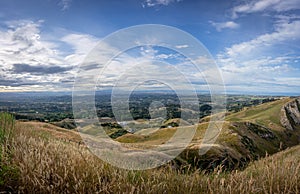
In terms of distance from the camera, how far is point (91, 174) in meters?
6.89

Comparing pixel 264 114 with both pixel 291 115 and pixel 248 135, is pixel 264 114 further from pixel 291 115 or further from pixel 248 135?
pixel 248 135

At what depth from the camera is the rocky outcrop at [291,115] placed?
505 ft

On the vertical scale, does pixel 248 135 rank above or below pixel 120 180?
below

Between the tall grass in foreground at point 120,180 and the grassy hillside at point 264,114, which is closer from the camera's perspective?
the tall grass in foreground at point 120,180

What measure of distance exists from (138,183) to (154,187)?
0.47 m

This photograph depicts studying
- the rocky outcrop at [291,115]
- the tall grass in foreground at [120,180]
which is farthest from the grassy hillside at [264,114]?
the tall grass in foreground at [120,180]

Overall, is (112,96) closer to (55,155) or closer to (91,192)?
(55,155)

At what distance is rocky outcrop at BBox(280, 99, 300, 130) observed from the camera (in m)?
154

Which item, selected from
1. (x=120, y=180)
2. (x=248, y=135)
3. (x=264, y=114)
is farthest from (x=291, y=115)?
(x=120, y=180)

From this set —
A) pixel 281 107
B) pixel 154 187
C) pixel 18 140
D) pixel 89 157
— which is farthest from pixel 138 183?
pixel 281 107

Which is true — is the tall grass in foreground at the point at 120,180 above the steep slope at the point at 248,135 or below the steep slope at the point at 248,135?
above

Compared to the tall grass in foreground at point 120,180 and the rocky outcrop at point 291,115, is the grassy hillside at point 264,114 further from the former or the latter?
the tall grass in foreground at point 120,180

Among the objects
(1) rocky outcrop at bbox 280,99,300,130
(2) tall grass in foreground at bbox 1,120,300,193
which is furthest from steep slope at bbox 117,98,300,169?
(2) tall grass in foreground at bbox 1,120,300,193

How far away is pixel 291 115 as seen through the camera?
167250 mm
